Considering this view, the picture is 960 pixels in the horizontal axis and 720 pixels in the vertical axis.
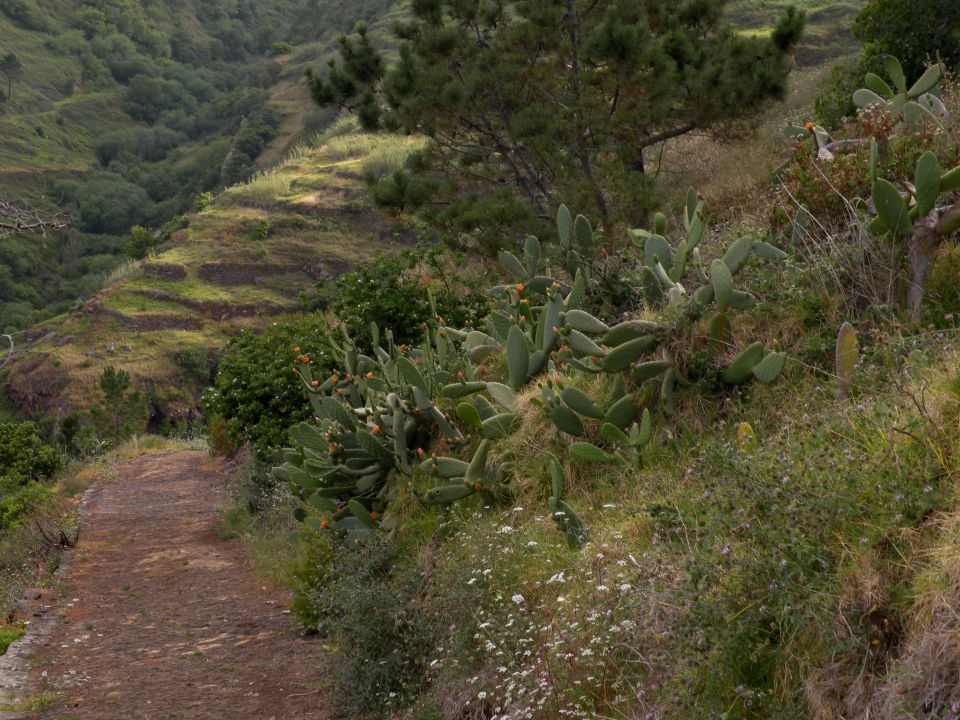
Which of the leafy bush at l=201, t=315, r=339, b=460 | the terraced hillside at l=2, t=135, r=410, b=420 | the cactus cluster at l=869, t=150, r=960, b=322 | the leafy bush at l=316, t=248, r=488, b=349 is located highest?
the cactus cluster at l=869, t=150, r=960, b=322

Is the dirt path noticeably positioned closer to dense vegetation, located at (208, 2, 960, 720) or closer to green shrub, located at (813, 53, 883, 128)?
dense vegetation, located at (208, 2, 960, 720)

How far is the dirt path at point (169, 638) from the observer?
20.2 feet

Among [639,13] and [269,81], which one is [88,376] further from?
[269,81]

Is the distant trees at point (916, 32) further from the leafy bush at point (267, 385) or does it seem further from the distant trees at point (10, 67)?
the distant trees at point (10, 67)

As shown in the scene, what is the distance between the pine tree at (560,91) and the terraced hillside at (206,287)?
→ 36489mm

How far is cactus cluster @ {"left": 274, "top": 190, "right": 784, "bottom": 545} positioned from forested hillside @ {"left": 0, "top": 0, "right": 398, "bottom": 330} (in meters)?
66.4

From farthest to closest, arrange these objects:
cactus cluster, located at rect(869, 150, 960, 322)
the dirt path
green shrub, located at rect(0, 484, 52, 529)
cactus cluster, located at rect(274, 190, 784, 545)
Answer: green shrub, located at rect(0, 484, 52, 529)
the dirt path
cactus cluster, located at rect(274, 190, 784, 545)
cactus cluster, located at rect(869, 150, 960, 322)

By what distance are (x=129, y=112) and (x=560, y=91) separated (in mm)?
117389

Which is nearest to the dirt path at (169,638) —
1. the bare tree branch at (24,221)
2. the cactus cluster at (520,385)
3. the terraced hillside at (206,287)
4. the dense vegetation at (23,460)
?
the cactus cluster at (520,385)

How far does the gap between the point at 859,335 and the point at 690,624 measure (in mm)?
2459

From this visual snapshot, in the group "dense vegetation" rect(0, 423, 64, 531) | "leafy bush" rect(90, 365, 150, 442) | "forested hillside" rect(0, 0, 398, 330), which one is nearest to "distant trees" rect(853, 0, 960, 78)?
"dense vegetation" rect(0, 423, 64, 531)

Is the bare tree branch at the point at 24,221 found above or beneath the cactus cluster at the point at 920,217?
beneath

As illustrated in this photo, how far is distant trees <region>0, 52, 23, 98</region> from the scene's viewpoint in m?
111

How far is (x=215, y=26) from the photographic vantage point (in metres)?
146
